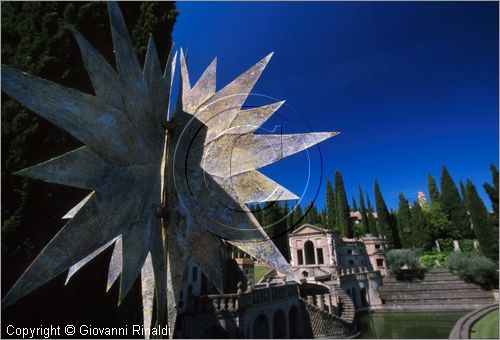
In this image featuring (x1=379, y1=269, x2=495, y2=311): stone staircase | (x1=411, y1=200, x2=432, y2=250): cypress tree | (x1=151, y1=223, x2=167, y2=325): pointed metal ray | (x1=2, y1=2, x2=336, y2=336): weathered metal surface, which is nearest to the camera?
(x1=2, y1=2, x2=336, y2=336): weathered metal surface

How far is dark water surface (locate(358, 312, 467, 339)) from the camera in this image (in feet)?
85.9

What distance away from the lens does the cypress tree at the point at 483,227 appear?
37.8 metres

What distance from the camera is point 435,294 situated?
114ft

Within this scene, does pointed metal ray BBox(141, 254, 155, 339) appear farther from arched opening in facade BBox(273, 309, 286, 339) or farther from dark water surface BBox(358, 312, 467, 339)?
dark water surface BBox(358, 312, 467, 339)

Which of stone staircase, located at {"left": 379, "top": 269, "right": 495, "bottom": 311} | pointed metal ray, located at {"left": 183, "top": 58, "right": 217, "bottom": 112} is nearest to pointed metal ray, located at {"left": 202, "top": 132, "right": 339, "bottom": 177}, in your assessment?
pointed metal ray, located at {"left": 183, "top": 58, "right": 217, "bottom": 112}

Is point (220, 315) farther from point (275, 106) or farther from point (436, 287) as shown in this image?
point (436, 287)

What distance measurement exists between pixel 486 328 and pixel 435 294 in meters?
16.1

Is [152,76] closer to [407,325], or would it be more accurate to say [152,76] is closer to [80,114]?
[80,114]

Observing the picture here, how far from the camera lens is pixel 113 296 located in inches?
450

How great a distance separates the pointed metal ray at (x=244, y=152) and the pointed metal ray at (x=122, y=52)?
1135mm

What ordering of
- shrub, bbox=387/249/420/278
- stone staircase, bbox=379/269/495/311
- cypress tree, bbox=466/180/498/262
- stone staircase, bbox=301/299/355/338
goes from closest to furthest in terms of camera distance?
1. stone staircase, bbox=301/299/355/338
2. stone staircase, bbox=379/269/495/311
3. cypress tree, bbox=466/180/498/262
4. shrub, bbox=387/249/420/278

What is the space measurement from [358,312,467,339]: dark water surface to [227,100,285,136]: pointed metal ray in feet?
93.2

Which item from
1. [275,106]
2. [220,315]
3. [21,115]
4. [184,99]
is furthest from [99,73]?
[220,315]

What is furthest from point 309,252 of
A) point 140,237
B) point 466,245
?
A: point 140,237
